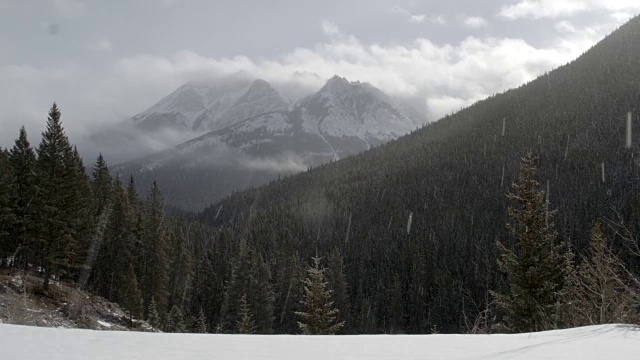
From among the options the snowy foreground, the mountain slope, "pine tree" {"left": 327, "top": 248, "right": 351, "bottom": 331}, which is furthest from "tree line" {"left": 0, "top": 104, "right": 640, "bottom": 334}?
the mountain slope

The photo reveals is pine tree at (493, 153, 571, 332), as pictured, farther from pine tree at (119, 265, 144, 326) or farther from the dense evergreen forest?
pine tree at (119, 265, 144, 326)

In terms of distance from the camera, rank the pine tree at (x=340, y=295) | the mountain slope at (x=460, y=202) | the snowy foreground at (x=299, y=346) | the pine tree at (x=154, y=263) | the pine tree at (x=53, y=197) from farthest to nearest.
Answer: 1. the mountain slope at (x=460, y=202)
2. the pine tree at (x=340, y=295)
3. the pine tree at (x=154, y=263)
4. the pine tree at (x=53, y=197)
5. the snowy foreground at (x=299, y=346)

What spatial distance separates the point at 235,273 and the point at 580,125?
154567 millimetres

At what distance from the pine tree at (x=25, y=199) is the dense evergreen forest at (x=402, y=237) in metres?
0.17

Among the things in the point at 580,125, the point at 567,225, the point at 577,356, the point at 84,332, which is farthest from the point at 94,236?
the point at 580,125

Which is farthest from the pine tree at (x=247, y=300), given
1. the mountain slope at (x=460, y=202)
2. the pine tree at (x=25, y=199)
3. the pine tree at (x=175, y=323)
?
the pine tree at (x=25, y=199)

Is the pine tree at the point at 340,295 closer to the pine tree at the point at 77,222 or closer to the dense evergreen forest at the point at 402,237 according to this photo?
the dense evergreen forest at the point at 402,237

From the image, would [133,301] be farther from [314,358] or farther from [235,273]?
[314,358]

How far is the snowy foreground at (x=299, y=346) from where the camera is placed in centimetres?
423

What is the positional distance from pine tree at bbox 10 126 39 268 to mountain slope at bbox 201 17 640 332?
156 ft

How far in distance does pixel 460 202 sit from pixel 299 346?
139 m

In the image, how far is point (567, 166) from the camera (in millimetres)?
139125

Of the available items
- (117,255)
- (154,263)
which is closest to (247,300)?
(154,263)

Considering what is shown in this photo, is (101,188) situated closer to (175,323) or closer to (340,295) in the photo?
(175,323)
